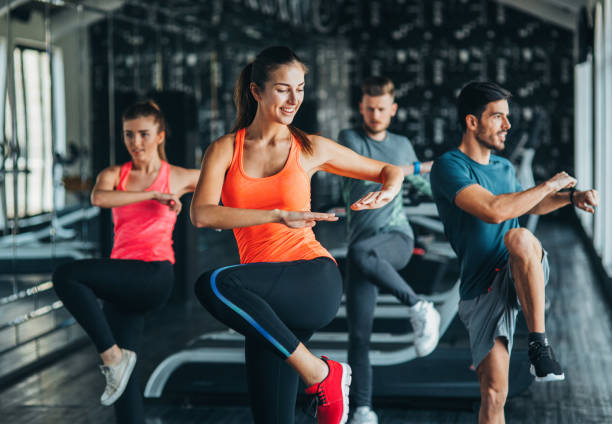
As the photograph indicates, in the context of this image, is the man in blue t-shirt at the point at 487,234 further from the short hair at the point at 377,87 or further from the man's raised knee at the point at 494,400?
the short hair at the point at 377,87

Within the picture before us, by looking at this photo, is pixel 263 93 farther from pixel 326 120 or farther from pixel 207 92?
pixel 326 120

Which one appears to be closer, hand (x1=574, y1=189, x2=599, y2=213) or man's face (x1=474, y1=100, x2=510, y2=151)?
hand (x1=574, y1=189, x2=599, y2=213)

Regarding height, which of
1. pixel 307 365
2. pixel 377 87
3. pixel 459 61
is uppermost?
pixel 459 61

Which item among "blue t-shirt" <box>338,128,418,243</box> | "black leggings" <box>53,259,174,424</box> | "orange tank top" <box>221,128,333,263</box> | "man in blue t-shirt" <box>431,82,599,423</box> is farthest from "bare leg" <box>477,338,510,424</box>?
"black leggings" <box>53,259,174,424</box>

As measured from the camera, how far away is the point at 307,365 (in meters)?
2.04

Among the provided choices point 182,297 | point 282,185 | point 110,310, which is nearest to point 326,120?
point 182,297

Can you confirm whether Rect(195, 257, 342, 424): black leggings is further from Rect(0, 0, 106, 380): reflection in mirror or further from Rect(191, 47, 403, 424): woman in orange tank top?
Rect(0, 0, 106, 380): reflection in mirror

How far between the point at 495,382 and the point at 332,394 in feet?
1.90

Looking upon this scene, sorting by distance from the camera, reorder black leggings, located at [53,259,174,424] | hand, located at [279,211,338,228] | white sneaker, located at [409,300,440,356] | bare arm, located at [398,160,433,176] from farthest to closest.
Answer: white sneaker, located at [409,300,440,356] → bare arm, located at [398,160,433,176] → black leggings, located at [53,259,174,424] → hand, located at [279,211,338,228]

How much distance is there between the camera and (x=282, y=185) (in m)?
2.06

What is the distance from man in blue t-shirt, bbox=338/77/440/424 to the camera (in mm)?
3299

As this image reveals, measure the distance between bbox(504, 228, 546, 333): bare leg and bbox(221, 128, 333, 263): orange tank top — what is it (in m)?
0.56

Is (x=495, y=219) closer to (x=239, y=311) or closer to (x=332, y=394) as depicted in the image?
(x=332, y=394)

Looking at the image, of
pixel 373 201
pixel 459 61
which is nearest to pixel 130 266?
pixel 373 201
